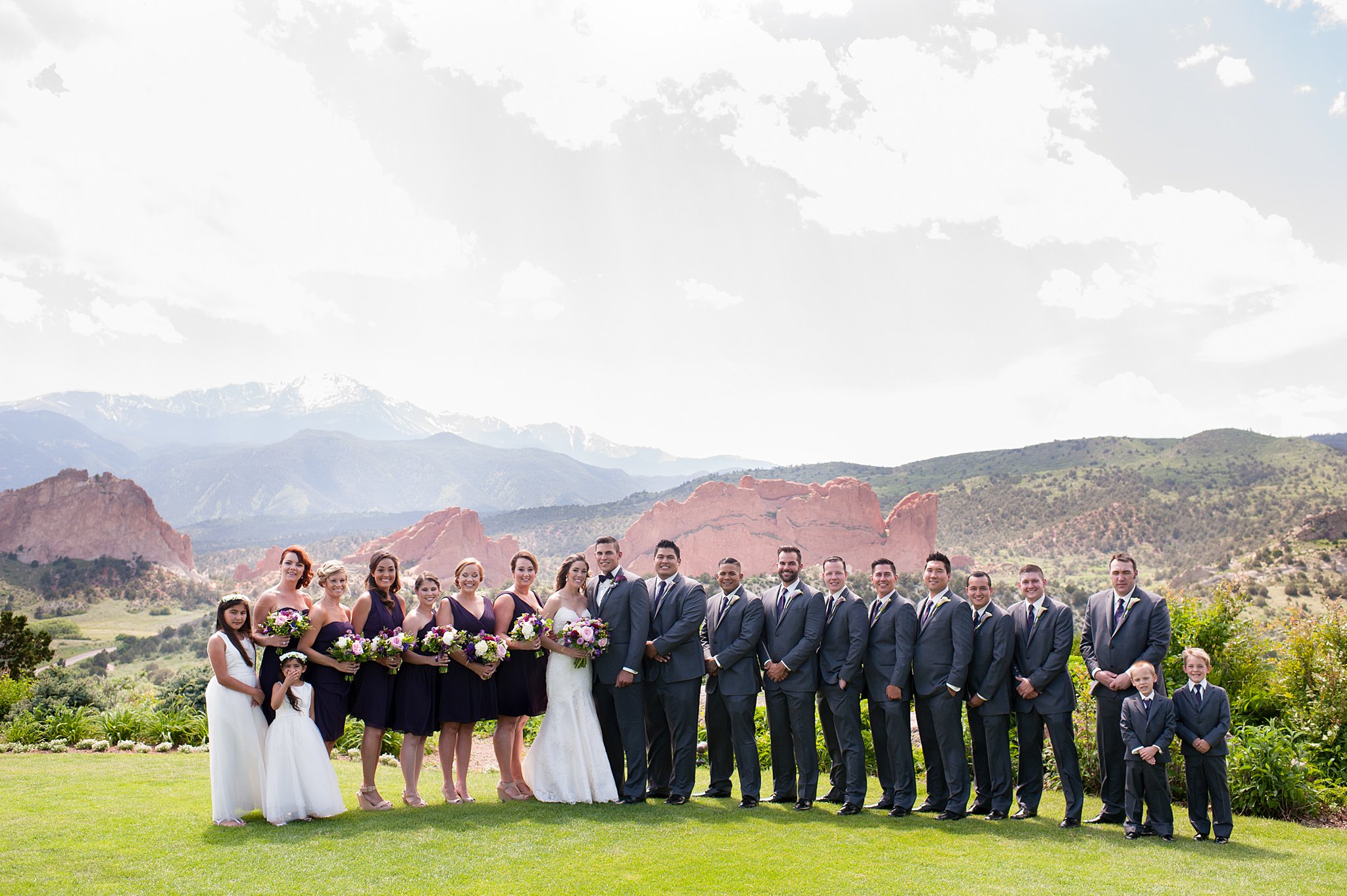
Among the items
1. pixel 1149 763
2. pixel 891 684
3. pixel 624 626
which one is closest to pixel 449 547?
pixel 624 626

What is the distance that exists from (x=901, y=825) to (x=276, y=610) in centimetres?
596

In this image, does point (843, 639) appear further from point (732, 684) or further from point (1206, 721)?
point (1206, 721)

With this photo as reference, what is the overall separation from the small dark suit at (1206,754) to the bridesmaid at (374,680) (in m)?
7.10

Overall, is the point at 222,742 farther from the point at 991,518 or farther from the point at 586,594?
the point at 991,518

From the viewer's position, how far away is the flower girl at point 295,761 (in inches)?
281

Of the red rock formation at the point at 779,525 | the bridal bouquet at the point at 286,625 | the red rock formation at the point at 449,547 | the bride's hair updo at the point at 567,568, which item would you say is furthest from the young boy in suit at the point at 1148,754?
the red rock formation at the point at 449,547

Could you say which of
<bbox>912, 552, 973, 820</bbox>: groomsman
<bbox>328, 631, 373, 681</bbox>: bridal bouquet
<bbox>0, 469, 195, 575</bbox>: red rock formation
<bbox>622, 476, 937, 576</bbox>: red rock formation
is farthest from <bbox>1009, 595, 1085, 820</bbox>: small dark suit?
<bbox>0, 469, 195, 575</bbox>: red rock formation

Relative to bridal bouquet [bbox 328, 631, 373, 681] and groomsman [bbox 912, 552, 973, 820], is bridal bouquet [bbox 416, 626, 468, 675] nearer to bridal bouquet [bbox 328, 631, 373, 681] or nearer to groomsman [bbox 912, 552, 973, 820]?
bridal bouquet [bbox 328, 631, 373, 681]

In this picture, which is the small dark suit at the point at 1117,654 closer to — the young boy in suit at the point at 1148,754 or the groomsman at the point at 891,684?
the young boy in suit at the point at 1148,754

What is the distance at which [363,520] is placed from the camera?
507ft

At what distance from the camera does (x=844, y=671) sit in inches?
329

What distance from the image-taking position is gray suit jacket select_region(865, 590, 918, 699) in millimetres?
8289

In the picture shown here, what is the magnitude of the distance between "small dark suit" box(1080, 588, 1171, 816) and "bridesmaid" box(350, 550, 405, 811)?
6632 millimetres

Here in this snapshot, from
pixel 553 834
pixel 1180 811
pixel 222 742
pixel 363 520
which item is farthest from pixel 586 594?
pixel 363 520
